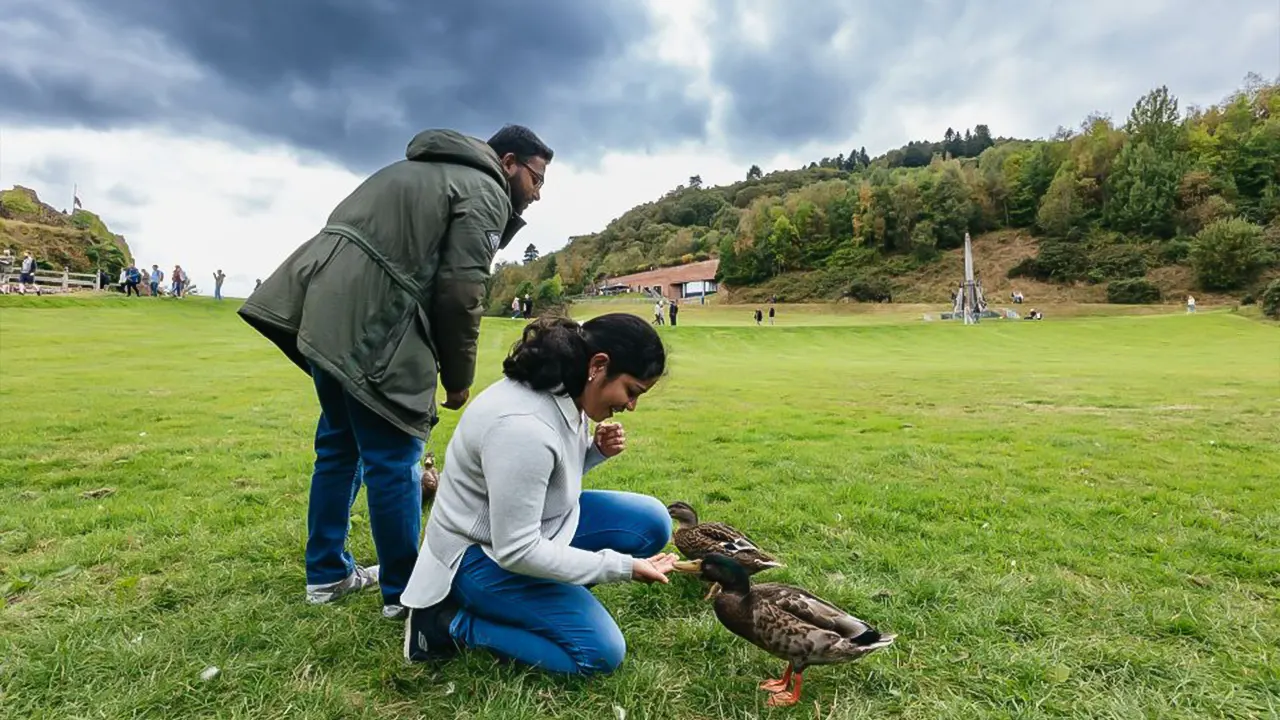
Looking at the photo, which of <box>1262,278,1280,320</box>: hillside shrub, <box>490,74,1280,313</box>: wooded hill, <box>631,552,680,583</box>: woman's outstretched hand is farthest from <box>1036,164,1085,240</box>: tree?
<box>631,552,680,583</box>: woman's outstretched hand

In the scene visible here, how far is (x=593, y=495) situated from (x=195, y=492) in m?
3.60

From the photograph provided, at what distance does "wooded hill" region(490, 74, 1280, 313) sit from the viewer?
54906mm

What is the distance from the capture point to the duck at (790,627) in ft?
7.59

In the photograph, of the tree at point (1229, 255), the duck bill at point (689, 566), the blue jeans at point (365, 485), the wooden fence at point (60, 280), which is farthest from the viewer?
the tree at point (1229, 255)

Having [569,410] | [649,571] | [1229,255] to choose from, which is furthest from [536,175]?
[1229,255]

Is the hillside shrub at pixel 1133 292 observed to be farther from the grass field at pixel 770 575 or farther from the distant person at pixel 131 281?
the distant person at pixel 131 281

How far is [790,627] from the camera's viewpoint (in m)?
2.36

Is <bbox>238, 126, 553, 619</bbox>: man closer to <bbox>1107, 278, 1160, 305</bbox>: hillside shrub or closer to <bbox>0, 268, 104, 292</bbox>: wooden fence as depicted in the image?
<bbox>0, 268, 104, 292</bbox>: wooden fence

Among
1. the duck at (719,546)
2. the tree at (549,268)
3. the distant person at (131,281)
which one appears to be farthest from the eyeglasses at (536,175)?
the tree at (549,268)

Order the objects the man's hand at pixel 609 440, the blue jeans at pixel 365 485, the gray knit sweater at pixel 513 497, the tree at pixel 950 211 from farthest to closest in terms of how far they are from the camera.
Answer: the tree at pixel 950 211, the man's hand at pixel 609 440, the blue jeans at pixel 365 485, the gray knit sweater at pixel 513 497

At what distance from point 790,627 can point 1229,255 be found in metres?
65.2

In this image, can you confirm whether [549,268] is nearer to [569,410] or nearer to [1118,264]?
[1118,264]

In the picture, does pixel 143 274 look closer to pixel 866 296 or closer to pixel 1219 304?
pixel 866 296

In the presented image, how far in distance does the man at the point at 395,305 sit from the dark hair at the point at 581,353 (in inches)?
19.5
